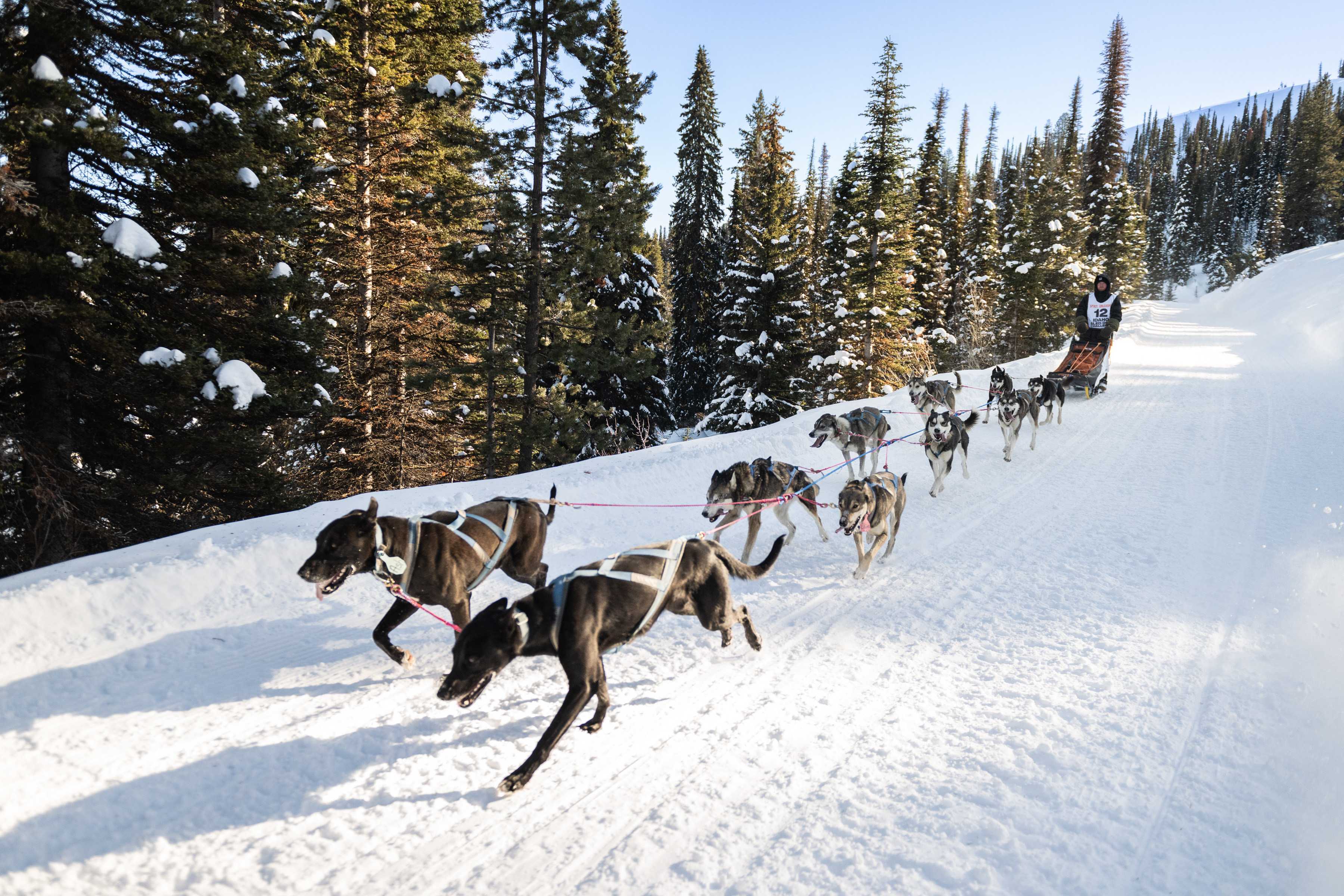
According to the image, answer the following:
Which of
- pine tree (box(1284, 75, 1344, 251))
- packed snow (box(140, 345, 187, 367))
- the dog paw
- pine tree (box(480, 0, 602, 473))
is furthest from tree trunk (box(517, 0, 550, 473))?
pine tree (box(1284, 75, 1344, 251))

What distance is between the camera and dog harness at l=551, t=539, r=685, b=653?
11.7 ft

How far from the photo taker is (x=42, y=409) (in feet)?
23.4

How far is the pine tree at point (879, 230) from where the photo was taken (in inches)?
923

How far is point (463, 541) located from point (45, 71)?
6.77 meters

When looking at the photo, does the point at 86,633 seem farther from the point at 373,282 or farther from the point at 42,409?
the point at 373,282

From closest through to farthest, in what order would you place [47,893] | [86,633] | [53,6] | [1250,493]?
[47,893], [86,633], [53,6], [1250,493]

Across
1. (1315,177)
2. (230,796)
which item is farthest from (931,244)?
(1315,177)

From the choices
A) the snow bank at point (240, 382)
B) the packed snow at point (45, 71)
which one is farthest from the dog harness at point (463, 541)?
the packed snow at point (45, 71)

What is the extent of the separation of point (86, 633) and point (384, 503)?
272 cm

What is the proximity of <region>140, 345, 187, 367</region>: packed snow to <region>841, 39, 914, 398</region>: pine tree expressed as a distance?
68.0 feet

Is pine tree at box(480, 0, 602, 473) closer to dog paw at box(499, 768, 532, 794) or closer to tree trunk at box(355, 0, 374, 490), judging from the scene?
tree trunk at box(355, 0, 374, 490)

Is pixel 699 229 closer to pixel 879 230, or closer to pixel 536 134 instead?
pixel 879 230

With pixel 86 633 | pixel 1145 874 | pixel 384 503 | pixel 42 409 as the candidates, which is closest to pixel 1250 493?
pixel 1145 874

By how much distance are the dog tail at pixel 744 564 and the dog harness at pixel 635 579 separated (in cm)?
42
